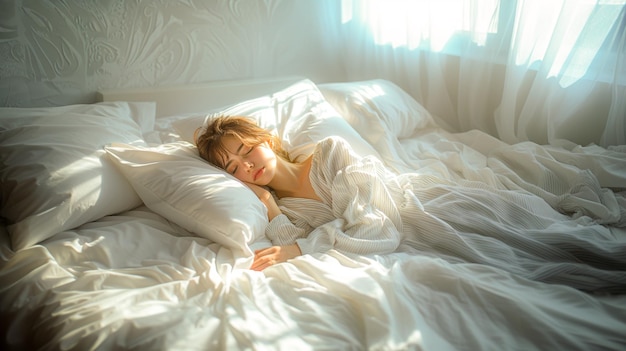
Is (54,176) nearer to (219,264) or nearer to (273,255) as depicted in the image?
(219,264)

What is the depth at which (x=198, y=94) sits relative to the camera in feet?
7.02

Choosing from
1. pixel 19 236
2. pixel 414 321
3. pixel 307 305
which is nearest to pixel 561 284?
pixel 414 321

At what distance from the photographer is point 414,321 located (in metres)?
0.99

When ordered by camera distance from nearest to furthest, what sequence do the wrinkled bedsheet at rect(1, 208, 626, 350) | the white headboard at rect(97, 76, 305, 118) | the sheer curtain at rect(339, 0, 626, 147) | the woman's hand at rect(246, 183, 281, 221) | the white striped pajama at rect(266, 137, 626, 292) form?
the wrinkled bedsheet at rect(1, 208, 626, 350) < the white striped pajama at rect(266, 137, 626, 292) < the woman's hand at rect(246, 183, 281, 221) < the sheer curtain at rect(339, 0, 626, 147) < the white headboard at rect(97, 76, 305, 118)

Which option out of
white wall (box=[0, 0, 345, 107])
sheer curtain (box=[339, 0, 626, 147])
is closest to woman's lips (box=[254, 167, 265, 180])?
white wall (box=[0, 0, 345, 107])

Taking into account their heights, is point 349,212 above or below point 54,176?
below

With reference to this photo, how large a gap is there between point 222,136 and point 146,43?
77 centimetres

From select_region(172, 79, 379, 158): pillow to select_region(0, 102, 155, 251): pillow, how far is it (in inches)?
14.4

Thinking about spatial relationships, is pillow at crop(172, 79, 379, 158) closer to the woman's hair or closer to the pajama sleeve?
the woman's hair

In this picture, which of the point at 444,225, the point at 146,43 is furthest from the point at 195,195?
the point at 146,43

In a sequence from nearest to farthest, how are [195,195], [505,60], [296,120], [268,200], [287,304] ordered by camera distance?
[287,304] < [195,195] < [268,200] < [296,120] < [505,60]

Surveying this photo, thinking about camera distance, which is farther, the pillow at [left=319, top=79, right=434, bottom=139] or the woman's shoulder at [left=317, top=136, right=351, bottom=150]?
the pillow at [left=319, top=79, right=434, bottom=139]

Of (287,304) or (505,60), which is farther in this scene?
(505,60)

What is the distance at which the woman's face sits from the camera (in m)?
1.57
